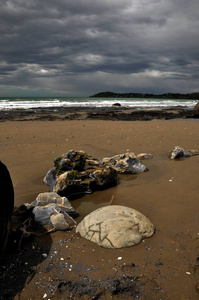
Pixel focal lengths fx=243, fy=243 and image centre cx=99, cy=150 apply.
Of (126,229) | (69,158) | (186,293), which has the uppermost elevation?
(69,158)

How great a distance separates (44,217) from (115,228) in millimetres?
1062

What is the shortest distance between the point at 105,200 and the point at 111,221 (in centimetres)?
119

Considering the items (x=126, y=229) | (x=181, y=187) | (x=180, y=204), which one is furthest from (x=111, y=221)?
(x=181, y=187)

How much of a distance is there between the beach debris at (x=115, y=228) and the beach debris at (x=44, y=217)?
27 centimetres

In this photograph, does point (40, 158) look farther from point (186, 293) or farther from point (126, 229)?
point (186, 293)

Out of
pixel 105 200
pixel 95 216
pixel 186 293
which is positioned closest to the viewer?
pixel 186 293

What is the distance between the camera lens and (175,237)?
323cm

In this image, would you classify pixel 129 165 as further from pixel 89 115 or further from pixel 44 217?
pixel 89 115

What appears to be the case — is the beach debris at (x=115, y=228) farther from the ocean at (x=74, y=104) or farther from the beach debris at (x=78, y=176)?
the ocean at (x=74, y=104)

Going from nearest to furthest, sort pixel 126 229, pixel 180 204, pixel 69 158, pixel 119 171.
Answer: pixel 126 229
pixel 180 204
pixel 69 158
pixel 119 171

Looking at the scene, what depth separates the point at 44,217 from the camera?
351 centimetres

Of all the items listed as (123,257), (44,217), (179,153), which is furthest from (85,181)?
(179,153)

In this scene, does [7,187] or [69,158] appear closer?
[7,187]

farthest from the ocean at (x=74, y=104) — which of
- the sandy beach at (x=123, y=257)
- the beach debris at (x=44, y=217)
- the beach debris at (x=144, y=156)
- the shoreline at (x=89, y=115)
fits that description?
the beach debris at (x=44, y=217)
